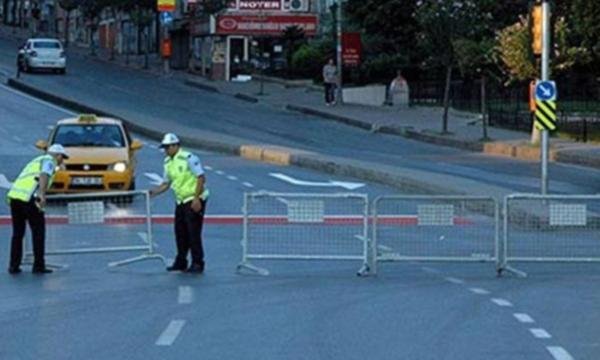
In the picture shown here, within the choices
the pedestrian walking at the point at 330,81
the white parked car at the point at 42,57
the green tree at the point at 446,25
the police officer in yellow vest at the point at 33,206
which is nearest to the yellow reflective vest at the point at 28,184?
the police officer in yellow vest at the point at 33,206

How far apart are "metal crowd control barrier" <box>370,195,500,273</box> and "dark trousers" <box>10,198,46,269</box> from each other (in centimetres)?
412

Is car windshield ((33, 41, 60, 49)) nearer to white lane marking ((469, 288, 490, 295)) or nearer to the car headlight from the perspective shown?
the car headlight

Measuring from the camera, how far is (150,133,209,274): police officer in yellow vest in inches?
740

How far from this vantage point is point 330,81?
62219mm

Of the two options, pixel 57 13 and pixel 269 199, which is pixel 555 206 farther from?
pixel 57 13

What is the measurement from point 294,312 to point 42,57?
203 ft

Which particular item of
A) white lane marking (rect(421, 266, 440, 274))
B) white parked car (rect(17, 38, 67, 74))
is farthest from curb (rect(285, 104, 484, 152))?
white lane marking (rect(421, 266, 440, 274))

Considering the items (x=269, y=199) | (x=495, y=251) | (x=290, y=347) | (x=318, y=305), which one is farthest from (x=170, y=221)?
(x=290, y=347)

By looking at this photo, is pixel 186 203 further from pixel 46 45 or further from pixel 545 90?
pixel 46 45

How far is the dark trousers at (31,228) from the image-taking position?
18.7 meters

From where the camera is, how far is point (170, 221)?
25.3 metres

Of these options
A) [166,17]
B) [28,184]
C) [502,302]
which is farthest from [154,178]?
[166,17]

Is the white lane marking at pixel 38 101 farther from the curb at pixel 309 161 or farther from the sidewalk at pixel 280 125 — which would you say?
the curb at pixel 309 161

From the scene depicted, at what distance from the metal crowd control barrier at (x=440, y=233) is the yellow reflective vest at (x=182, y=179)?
7.58ft
